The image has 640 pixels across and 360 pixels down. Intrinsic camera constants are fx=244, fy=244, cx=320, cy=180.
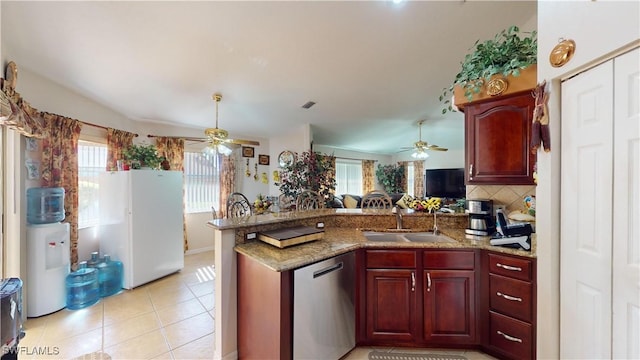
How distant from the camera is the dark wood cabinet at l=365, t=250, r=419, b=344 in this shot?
1.91 meters

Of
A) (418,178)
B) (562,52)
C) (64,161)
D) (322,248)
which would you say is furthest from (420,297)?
(418,178)

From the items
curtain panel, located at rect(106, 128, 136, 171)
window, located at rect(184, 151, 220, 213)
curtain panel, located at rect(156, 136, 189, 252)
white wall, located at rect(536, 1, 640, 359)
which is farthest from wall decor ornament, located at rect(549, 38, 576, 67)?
window, located at rect(184, 151, 220, 213)

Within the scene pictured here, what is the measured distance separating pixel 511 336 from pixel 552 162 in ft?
4.19

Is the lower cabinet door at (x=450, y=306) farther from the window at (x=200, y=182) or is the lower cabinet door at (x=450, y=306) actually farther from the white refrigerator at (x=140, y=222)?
the window at (x=200, y=182)

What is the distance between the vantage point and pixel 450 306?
6.21 ft

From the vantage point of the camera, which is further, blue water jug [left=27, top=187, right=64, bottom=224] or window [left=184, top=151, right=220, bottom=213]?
window [left=184, top=151, right=220, bottom=213]

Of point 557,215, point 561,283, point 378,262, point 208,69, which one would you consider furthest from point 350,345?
point 208,69

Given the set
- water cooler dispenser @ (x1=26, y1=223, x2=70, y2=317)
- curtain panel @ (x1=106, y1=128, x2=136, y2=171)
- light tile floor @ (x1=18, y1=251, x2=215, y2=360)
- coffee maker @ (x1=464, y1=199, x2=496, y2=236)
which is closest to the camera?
light tile floor @ (x1=18, y1=251, x2=215, y2=360)

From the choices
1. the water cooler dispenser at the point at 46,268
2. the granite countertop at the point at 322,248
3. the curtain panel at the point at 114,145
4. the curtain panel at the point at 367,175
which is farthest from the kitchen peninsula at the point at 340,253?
the curtain panel at the point at 367,175

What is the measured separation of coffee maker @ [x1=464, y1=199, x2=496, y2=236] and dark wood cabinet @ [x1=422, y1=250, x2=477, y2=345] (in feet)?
1.25

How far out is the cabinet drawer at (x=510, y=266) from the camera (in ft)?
5.43

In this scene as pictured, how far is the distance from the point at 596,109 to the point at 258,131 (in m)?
4.94

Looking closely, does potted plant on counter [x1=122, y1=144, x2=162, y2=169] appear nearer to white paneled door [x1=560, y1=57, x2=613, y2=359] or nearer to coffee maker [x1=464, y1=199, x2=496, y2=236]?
coffee maker [x1=464, y1=199, x2=496, y2=236]

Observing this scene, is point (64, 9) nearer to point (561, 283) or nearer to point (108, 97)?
point (108, 97)
